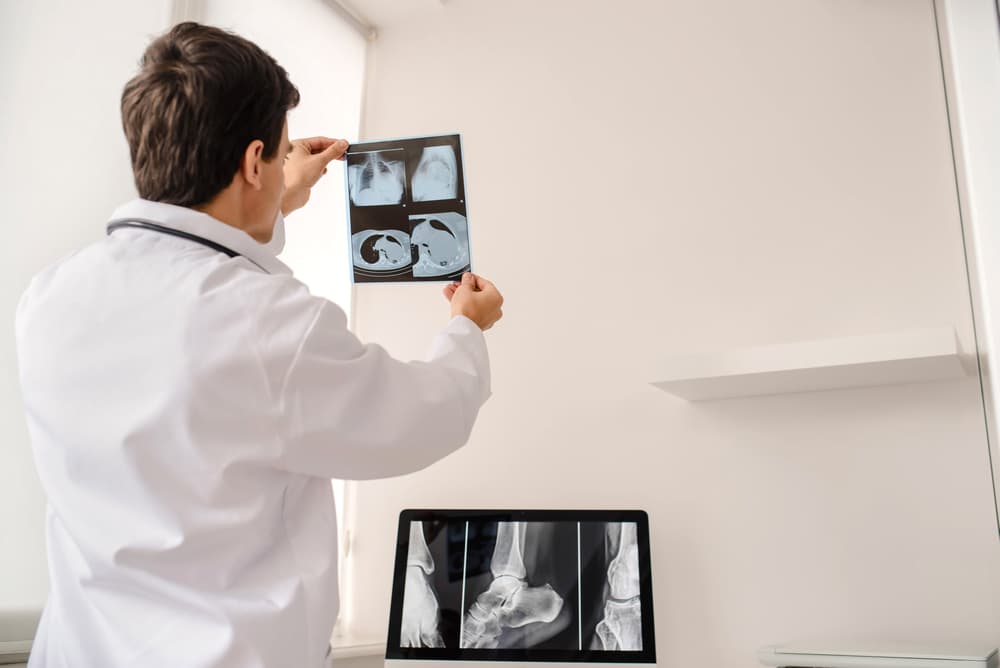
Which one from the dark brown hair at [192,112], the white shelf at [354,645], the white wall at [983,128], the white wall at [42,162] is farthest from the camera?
the white shelf at [354,645]

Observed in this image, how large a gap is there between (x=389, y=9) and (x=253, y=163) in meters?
1.77

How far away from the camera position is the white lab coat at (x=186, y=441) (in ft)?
2.58

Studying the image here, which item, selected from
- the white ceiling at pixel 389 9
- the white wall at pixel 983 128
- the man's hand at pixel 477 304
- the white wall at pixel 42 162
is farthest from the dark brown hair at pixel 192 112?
the white ceiling at pixel 389 9

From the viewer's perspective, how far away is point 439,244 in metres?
A: 1.33

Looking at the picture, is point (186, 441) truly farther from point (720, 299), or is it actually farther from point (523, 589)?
point (720, 299)

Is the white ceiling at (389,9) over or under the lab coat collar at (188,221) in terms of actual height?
over

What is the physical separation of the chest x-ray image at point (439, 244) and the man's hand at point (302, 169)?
0.16 metres

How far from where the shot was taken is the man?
787 millimetres

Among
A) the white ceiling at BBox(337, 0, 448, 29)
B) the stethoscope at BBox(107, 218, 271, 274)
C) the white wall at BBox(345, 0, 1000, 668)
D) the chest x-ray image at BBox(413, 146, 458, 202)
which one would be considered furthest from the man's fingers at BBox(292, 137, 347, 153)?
the white ceiling at BBox(337, 0, 448, 29)

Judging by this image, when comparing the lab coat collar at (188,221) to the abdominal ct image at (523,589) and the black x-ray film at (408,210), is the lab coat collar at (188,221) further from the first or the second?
the abdominal ct image at (523,589)

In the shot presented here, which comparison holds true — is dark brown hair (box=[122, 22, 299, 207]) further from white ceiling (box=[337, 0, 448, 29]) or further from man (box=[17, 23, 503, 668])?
white ceiling (box=[337, 0, 448, 29])

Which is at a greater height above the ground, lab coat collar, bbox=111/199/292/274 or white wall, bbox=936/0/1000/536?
white wall, bbox=936/0/1000/536

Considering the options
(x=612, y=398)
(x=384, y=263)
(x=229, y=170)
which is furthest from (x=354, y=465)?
(x=612, y=398)

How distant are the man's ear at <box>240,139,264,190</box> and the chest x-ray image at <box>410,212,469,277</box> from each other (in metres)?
0.39
